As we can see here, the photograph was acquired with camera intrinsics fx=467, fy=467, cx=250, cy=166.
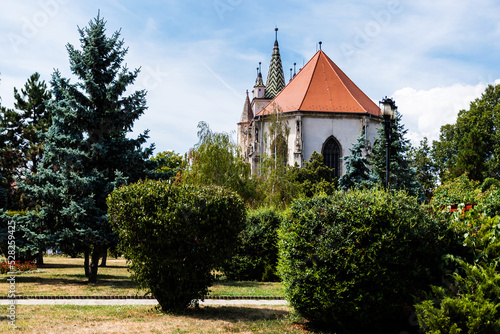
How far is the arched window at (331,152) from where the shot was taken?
49.4m

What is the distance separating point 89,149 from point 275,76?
52.1m

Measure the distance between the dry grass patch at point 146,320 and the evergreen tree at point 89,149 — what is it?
582 centimetres

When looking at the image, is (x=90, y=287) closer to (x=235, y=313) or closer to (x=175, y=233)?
(x=235, y=313)

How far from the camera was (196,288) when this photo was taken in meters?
9.49

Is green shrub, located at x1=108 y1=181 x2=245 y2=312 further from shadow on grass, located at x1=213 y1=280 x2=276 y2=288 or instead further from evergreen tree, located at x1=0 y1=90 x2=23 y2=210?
evergreen tree, located at x1=0 y1=90 x2=23 y2=210

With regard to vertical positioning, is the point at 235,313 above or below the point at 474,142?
below

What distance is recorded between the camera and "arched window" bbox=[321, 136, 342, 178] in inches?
1946


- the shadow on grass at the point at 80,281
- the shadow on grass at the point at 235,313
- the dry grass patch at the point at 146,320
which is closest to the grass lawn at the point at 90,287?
the shadow on grass at the point at 80,281

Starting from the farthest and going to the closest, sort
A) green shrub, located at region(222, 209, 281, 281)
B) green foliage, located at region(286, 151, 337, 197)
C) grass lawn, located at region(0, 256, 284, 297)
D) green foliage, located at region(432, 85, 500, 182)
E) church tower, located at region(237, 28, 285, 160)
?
1. church tower, located at region(237, 28, 285, 160)
2. green foliage, located at region(432, 85, 500, 182)
3. green foliage, located at region(286, 151, 337, 197)
4. green shrub, located at region(222, 209, 281, 281)
5. grass lawn, located at region(0, 256, 284, 297)

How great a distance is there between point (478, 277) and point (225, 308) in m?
5.35

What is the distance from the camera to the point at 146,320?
8773 millimetres

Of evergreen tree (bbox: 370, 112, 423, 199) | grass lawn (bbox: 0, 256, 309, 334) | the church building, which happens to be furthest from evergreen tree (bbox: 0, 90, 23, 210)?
the church building

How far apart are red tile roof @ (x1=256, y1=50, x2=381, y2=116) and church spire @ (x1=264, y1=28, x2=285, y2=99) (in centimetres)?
925

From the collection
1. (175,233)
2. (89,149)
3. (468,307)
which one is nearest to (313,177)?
(89,149)
